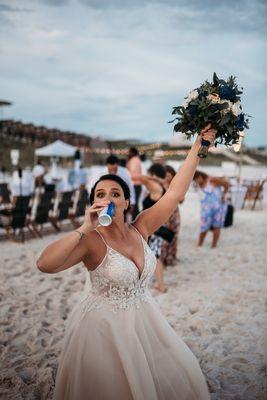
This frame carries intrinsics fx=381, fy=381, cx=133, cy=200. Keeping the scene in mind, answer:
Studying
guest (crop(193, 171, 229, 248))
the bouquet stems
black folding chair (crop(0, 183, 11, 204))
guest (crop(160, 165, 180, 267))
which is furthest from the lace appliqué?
black folding chair (crop(0, 183, 11, 204))

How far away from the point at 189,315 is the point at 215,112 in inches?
126

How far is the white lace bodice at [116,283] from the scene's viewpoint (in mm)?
2309

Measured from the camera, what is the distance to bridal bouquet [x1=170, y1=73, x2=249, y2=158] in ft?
8.29

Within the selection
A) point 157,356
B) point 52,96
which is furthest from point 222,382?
point 52,96

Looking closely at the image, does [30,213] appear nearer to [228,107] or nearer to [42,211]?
[42,211]

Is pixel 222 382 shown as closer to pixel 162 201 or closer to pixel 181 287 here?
pixel 162 201

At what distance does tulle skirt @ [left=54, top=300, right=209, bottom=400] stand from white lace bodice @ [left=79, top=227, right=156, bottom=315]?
0.16 ft

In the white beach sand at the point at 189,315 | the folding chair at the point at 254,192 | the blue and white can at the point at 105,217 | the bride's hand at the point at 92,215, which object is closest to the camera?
the blue and white can at the point at 105,217

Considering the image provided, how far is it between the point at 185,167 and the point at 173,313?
9.42ft

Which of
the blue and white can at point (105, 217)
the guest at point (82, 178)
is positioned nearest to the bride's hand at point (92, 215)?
the blue and white can at point (105, 217)

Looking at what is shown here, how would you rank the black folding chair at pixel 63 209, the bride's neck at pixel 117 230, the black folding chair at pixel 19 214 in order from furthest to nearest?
the black folding chair at pixel 63 209 < the black folding chair at pixel 19 214 < the bride's neck at pixel 117 230

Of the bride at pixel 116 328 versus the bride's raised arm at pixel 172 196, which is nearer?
the bride at pixel 116 328

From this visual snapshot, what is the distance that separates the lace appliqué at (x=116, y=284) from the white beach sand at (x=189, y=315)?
1394 millimetres

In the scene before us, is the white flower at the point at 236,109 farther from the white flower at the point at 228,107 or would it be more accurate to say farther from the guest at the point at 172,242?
the guest at the point at 172,242
